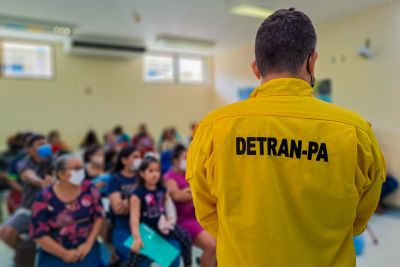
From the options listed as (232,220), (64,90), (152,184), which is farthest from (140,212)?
(64,90)

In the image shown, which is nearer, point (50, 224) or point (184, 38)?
point (50, 224)

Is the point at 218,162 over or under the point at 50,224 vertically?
over

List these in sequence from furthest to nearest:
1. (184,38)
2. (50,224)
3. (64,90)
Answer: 1. (64,90)
2. (184,38)
3. (50,224)

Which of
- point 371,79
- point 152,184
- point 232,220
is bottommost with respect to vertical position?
point 152,184

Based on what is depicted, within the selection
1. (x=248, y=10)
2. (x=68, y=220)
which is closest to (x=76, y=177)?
(x=68, y=220)

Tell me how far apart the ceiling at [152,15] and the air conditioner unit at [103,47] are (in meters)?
0.24

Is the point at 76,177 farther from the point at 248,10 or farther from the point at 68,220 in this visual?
the point at 248,10

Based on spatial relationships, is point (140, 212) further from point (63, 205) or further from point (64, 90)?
point (64, 90)

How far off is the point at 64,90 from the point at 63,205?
468cm

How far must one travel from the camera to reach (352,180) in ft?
2.46

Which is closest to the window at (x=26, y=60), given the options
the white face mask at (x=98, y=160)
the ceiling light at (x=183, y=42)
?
the ceiling light at (x=183, y=42)

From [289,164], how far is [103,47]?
18.6 ft

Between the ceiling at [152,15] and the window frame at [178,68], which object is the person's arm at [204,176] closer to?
the ceiling at [152,15]

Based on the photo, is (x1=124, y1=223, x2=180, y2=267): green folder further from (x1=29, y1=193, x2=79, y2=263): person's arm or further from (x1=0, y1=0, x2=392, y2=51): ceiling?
(x1=0, y1=0, x2=392, y2=51): ceiling
